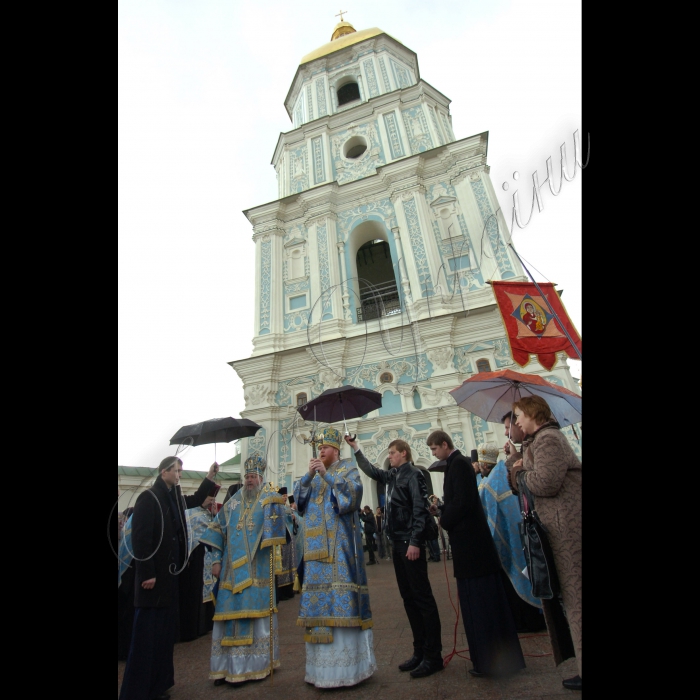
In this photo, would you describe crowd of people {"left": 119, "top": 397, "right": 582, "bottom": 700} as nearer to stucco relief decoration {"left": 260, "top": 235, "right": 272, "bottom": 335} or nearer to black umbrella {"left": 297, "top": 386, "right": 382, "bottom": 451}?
black umbrella {"left": 297, "top": 386, "right": 382, "bottom": 451}

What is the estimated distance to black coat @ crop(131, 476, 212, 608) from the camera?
2.87 meters

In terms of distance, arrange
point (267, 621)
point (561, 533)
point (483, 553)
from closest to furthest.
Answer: point (561, 533) → point (483, 553) → point (267, 621)

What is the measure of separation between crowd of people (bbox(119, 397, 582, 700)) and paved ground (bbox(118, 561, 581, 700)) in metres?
0.08

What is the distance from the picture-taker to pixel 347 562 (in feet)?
10.4

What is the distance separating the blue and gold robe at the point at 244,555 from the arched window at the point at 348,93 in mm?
21410

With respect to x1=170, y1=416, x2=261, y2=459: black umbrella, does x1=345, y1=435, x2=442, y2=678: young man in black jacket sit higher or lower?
lower

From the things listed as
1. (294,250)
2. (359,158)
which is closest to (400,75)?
(359,158)

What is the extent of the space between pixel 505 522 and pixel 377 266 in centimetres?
1540

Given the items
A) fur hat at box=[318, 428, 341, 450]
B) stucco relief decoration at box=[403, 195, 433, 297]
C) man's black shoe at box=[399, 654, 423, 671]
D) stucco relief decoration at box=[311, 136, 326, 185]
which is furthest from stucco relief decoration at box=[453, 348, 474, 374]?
stucco relief decoration at box=[311, 136, 326, 185]

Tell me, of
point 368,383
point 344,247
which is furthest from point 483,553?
point 344,247

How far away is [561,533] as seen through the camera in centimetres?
217

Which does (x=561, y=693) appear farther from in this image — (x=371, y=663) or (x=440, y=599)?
(x=440, y=599)
